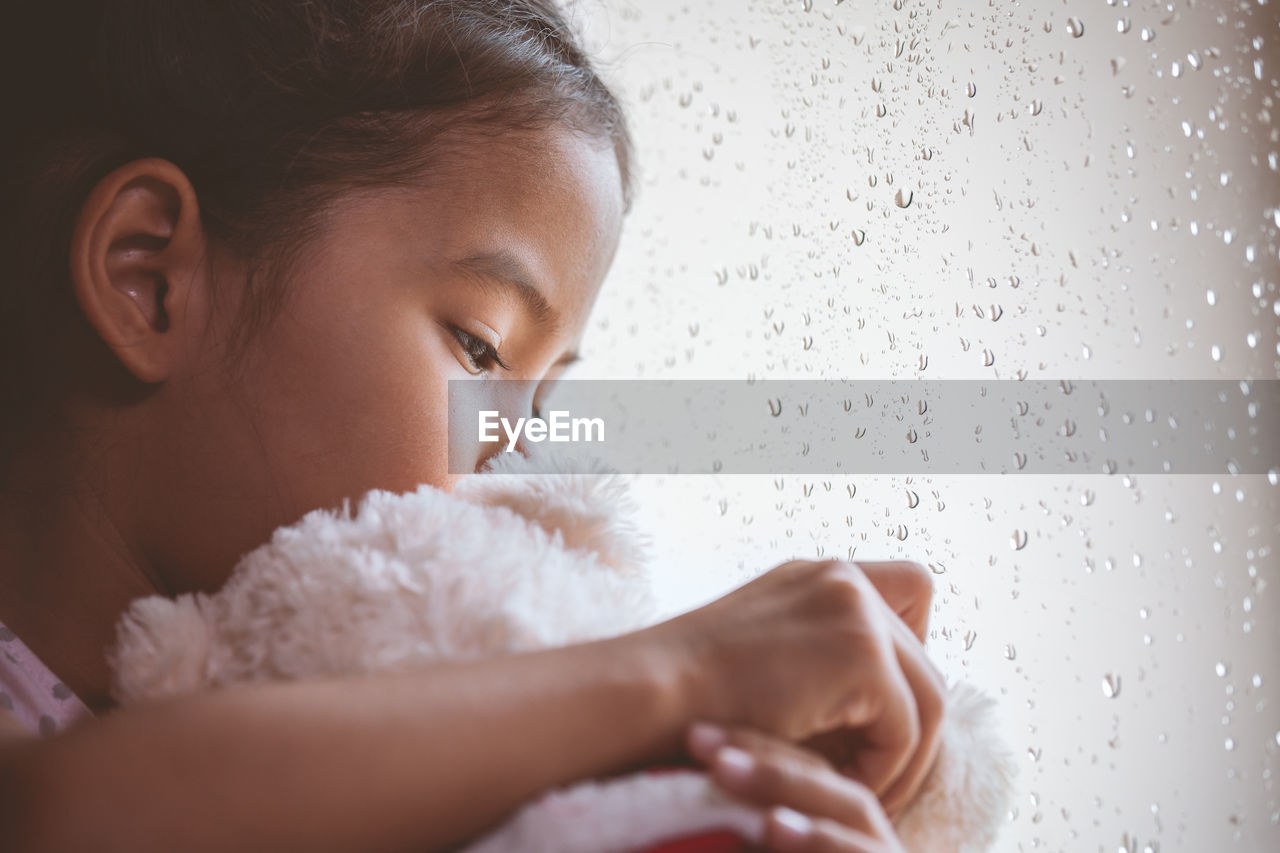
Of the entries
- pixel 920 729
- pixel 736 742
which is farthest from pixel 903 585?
pixel 736 742

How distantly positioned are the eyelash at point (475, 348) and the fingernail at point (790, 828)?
508 millimetres

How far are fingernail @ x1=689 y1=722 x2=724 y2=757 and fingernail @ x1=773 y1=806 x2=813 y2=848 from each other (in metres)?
0.04

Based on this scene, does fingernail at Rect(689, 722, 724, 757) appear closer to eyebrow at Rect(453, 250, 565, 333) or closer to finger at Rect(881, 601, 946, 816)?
finger at Rect(881, 601, 946, 816)

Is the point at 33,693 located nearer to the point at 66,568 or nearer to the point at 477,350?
the point at 66,568

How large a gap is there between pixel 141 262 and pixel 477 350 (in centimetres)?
29

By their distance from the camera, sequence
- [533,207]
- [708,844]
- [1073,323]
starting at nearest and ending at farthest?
[708,844]
[1073,323]
[533,207]

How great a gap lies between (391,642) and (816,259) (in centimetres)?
63

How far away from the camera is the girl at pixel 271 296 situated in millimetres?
660

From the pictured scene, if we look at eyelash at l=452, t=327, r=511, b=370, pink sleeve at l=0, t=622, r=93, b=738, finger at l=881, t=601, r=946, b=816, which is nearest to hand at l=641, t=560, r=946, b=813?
finger at l=881, t=601, r=946, b=816

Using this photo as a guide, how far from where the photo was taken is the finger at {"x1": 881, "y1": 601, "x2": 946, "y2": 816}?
0.51 meters

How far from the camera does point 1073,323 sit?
731 millimetres

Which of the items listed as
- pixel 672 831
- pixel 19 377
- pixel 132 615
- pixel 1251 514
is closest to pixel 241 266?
pixel 19 377

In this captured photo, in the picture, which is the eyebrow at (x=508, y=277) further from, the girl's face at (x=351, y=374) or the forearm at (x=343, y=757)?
the forearm at (x=343, y=757)
